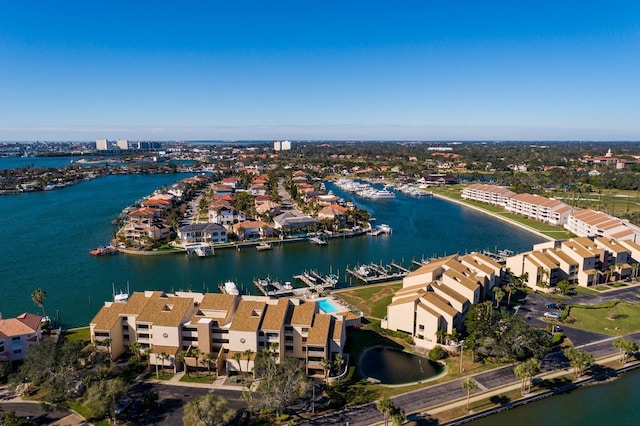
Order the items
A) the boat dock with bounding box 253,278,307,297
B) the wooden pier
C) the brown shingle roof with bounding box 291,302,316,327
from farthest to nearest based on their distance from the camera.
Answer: the wooden pier → the boat dock with bounding box 253,278,307,297 → the brown shingle roof with bounding box 291,302,316,327

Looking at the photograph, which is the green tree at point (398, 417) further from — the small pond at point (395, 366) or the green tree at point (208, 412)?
the green tree at point (208, 412)

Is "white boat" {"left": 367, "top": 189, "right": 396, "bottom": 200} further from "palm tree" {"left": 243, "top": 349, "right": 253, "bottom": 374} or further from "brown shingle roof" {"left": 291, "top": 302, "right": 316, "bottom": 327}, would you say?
"palm tree" {"left": 243, "top": 349, "right": 253, "bottom": 374}

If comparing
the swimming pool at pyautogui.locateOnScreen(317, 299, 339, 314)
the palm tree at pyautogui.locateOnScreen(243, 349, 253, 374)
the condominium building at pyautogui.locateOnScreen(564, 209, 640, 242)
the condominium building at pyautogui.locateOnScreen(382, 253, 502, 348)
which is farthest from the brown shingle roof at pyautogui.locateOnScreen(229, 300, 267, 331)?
the condominium building at pyautogui.locateOnScreen(564, 209, 640, 242)

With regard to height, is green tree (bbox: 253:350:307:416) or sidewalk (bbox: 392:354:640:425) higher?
green tree (bbox: 253:350:307:416)

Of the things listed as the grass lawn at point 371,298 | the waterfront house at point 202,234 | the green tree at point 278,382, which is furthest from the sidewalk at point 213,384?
the waterfront house at point 202,234

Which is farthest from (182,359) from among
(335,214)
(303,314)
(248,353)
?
(335,214)

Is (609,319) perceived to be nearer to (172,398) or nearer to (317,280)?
(317,280)

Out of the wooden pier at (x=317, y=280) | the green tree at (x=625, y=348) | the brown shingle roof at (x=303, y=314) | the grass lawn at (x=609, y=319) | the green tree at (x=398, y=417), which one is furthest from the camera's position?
the wooden pier at (x=317, y=280)
